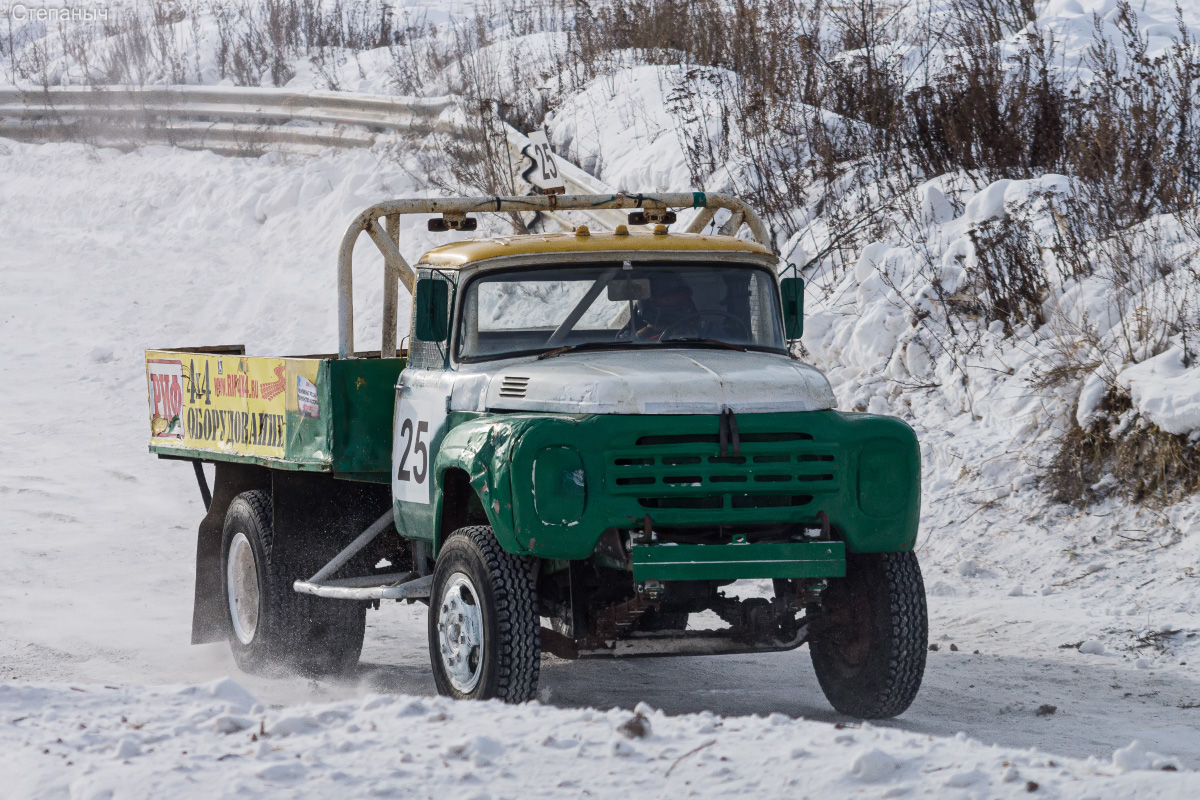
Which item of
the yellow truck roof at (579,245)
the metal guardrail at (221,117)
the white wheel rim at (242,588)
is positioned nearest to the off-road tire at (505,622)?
the yellow truck roof at (579,245)

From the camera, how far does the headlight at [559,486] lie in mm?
5883

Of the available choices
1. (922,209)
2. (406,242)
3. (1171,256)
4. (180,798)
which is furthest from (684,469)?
(406,242)

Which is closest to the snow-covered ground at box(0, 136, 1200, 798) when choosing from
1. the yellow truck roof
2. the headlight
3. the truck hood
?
the headlight

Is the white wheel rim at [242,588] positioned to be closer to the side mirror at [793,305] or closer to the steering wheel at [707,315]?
the steering wheel at [707,315]

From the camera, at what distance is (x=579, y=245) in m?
7.14

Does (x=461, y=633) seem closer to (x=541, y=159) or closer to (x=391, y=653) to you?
(x=391, y=653)

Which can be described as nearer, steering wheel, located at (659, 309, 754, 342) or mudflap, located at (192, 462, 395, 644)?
steering wheel, located at (659, 309, 754, 342)

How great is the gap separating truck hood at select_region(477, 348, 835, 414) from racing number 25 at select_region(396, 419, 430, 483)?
1.74 ft

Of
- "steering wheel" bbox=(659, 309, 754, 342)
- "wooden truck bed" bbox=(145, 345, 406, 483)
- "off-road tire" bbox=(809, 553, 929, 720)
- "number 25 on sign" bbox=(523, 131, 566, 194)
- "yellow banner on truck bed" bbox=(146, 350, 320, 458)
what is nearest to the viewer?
"off-road tire" bbox=(809, 553, 929, 720)

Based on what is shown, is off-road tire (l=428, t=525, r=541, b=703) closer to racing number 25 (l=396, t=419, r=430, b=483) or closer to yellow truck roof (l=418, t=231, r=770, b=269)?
racing number 25 (l=396, t=419, r=430, b=483)

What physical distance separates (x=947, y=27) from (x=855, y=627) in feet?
39.5

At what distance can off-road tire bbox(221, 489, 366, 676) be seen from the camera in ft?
26.8

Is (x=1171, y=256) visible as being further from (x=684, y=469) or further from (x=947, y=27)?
(x=947, y=27)

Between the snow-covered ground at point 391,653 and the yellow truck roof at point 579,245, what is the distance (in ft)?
6.83
